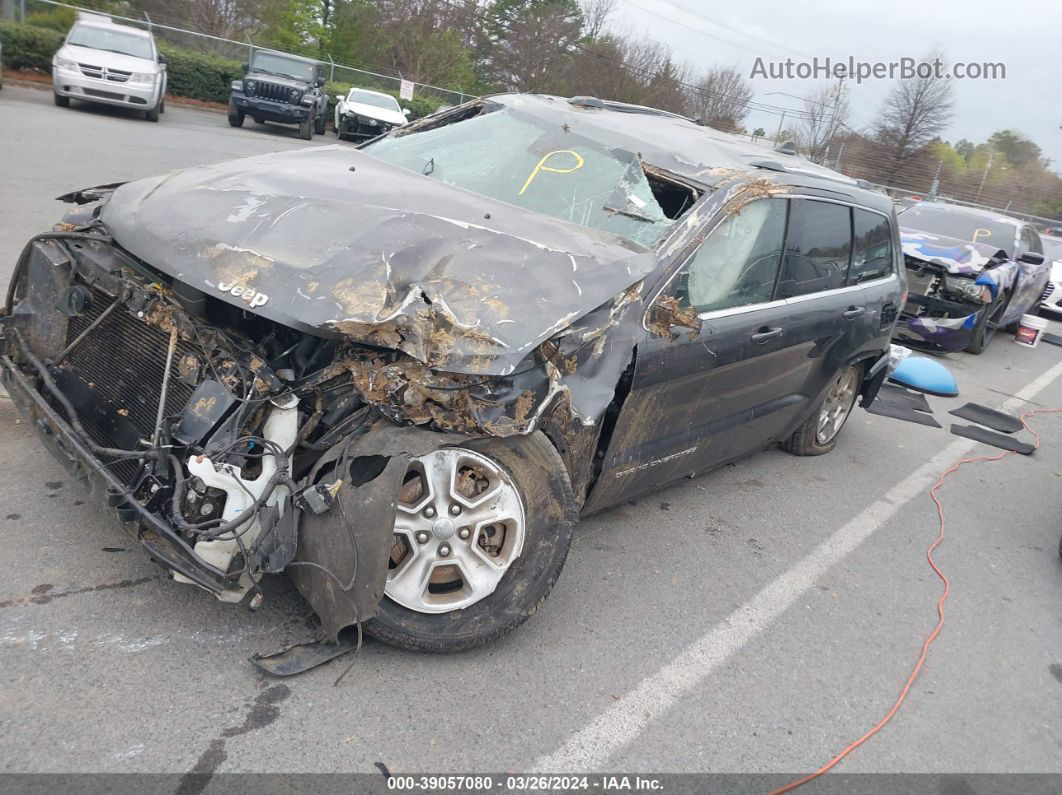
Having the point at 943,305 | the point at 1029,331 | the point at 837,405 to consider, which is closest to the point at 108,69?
the point at 943,305

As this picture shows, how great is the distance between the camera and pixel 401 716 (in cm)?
276

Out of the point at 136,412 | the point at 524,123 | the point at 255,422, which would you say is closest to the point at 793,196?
the point at 524,123

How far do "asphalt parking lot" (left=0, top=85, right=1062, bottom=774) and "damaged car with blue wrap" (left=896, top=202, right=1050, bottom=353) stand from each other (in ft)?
16.9

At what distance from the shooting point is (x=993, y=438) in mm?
7301

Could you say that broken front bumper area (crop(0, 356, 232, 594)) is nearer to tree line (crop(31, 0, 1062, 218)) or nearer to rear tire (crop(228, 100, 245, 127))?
rear tire (crop(228, 100, 245, 127))

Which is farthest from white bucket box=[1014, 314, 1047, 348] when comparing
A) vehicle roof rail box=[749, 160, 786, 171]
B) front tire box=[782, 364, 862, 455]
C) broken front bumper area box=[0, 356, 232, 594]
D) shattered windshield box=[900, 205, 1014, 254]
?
broken front bumper area box=[0, 356, 232, 594]

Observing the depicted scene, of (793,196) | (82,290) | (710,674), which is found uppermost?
(793,196)

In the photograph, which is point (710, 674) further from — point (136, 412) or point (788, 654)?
point (136, 412)

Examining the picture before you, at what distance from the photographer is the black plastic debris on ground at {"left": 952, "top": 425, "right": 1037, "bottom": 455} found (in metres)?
7.11

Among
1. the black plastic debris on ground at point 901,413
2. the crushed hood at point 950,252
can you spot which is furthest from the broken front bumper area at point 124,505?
the crushed hood at point 950,252

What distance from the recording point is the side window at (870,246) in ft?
16.7

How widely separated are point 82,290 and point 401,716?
6.84ft

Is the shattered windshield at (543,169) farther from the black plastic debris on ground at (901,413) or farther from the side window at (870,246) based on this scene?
the black plastic debris on ground at (901,413)

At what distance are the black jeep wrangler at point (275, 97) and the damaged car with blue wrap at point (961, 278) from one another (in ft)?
48.0
